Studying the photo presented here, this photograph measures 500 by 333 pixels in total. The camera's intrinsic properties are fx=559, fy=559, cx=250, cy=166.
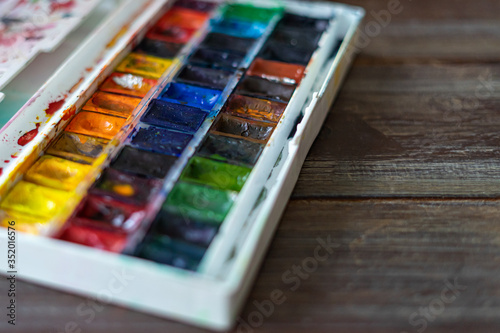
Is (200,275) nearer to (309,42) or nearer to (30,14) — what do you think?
(309,42)

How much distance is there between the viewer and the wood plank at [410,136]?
854mm

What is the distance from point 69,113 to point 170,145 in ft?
0.56

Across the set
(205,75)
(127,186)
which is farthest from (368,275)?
(205,75)

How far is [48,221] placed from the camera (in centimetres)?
71

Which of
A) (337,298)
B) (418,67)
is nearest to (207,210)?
(337,298)

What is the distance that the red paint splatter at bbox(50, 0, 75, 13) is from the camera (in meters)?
1.08

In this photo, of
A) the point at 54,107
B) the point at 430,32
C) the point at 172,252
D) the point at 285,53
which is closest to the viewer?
the point at 172,252

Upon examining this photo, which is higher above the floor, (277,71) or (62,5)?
(62,5)

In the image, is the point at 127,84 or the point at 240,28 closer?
the point at 127,84

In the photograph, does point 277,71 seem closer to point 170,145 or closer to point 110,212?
point 170,145

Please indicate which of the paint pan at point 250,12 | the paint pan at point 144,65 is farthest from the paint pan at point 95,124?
the paint pan at point 250,12

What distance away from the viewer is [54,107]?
2.94 feet

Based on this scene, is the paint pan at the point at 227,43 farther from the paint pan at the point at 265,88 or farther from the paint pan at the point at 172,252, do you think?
the paint pan at the point at 172,252

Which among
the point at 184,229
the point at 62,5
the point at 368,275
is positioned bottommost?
the point at 368,275
